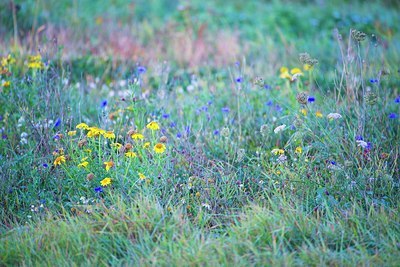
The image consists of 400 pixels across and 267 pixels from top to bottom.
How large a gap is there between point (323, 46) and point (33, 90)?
4100mm

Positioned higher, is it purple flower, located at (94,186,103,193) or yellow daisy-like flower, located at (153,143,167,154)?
yellow daisy-like flower, located at (153,143,167,154)

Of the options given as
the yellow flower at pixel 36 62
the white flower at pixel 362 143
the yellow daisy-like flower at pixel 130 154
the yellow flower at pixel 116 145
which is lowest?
the yellow daisy-like flower at pixel 130 154

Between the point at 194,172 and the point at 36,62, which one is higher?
the point at 36,62

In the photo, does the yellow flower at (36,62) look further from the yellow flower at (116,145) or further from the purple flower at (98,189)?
the purple flower at (98,189)

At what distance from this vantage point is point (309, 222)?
317 cm

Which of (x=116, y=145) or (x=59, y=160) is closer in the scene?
(x=59, y=160)

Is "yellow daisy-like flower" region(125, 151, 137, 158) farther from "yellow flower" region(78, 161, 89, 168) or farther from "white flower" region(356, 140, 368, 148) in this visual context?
"white flower" region(356, 140, 368, 148)

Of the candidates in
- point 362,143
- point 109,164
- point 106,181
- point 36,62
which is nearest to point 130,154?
point 109,164

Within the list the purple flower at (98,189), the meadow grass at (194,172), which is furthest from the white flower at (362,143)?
the purple flower at (98,189)

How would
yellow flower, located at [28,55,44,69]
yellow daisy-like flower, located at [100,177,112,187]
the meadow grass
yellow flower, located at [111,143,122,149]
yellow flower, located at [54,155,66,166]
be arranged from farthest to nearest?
yellow flower, located at [28,55,44,69]
yellow flower, located at [111,143,122,149]
yellow flower, located at [54,155,66,166]
yellow daisy-like flower, located at [100,177,112,187]
the meadow grass

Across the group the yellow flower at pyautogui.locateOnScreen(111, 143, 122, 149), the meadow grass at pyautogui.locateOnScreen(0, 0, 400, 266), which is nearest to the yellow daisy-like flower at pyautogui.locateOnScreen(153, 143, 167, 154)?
the meadow grass at pyautogui.locateOnScreen(0, 0, 400, 266)

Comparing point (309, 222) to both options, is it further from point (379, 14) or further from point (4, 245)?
point (379, 14)

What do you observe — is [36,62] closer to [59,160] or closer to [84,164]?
[59,160]

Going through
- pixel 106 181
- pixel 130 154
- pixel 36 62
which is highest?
pixel 36 62
